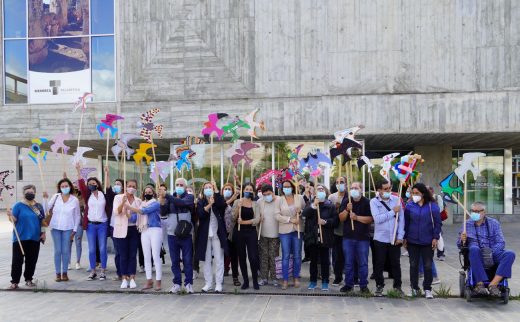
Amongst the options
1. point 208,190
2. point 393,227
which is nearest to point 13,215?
point 208,190

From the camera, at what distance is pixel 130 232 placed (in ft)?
27.3

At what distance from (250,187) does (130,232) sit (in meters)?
2.32

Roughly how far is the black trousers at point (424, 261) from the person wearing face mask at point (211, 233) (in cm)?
318

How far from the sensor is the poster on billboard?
56.4ft

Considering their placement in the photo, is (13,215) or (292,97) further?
(292,97)

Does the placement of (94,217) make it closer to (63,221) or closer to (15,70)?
(63,221)

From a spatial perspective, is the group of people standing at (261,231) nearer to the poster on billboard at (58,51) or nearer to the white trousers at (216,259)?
the white trousers at (216,259)

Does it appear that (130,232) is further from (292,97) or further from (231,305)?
(292,97)

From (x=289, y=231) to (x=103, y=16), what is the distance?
12.9m

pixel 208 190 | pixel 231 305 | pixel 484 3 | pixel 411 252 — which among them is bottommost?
pixel 231 305

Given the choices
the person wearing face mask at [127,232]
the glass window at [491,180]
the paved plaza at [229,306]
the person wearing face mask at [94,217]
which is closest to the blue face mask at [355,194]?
the paved plaza at [229,306]

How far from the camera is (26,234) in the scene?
8398 mm

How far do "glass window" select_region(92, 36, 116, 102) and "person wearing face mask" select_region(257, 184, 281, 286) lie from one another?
35.4ft

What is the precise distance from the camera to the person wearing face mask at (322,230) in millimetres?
8031
